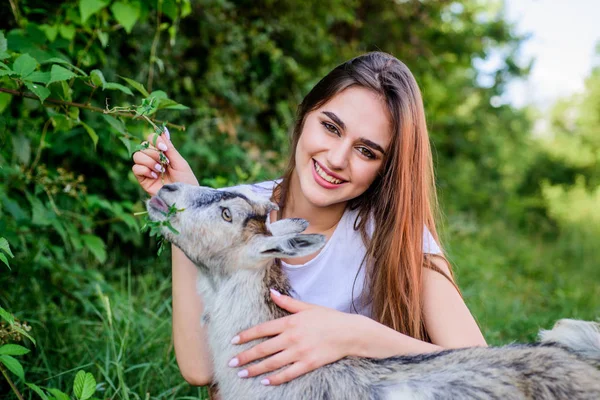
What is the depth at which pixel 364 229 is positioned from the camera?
3.30 m

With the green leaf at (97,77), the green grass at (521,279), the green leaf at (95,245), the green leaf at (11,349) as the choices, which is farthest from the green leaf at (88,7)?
the green grass at (521,279)

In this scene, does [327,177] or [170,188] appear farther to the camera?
[327,177]

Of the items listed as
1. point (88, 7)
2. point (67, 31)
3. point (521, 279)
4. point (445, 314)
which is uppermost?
point (88, 7)

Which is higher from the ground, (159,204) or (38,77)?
(38,77)

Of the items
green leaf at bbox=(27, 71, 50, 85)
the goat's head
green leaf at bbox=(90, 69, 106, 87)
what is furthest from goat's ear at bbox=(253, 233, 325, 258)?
green leaf at bbox=(27, 71, 50, 85)

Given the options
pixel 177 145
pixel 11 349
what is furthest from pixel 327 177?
pixel 177 145

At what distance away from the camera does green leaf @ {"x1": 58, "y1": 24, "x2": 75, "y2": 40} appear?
127 inches

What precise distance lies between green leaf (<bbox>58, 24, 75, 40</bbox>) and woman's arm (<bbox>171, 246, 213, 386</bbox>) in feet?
4.35

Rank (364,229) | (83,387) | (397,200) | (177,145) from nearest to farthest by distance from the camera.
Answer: (83,387)
(397,200)
(364,229)
(177,145)

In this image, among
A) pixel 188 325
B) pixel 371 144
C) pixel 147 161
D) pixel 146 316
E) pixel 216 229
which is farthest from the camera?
pixel 146 316

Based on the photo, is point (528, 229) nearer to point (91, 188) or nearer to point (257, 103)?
point (257, 103)

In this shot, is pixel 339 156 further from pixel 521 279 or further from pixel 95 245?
pixel 521 279

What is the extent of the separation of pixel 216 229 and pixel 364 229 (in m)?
1.06

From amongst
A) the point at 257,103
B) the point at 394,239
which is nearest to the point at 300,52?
the point at 257,103
